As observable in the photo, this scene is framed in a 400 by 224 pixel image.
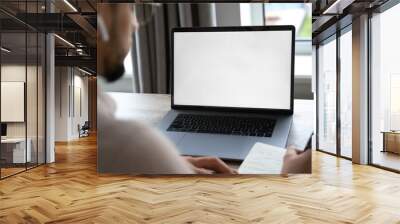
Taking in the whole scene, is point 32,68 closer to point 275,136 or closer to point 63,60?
point 275,136

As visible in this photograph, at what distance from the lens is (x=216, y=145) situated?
547cm

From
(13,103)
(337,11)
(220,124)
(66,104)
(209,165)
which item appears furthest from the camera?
(66,104)

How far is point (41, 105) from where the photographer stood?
7555mm

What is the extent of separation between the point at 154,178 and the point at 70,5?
10.0 feet

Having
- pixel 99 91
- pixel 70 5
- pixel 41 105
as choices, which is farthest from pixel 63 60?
pixel 99 91

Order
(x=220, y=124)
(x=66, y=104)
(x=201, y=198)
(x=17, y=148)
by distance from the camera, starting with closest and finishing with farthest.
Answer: (x=201, y=198), (x=220, y=124), (x=17, y=148), (x=66, y=104)

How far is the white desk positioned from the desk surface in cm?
187

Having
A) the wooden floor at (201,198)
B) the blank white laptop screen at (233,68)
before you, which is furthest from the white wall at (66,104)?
the blank white laptop screen at (233,68)

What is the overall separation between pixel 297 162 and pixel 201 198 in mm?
1752

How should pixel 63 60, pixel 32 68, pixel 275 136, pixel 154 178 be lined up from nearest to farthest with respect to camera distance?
pixel 275 136 < pixel 154 178 < pixel 32 68 < pixel 63 60

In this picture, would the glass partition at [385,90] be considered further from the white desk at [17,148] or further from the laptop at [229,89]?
the white desk at [17,148]

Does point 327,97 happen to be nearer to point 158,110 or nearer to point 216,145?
point 216,145

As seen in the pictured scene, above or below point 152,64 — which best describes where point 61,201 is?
below

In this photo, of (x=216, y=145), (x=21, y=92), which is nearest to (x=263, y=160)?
(x=216, y=145)
